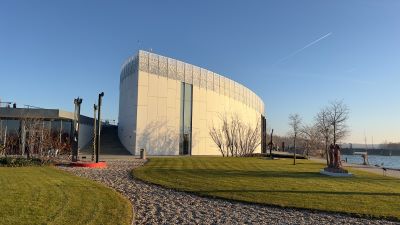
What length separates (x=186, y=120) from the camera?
51000mm

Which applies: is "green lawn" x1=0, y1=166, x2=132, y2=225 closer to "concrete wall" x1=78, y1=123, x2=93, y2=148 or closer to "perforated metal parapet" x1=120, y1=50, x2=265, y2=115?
"perforated metal parapet" x1=120, y1=50, x2=265, y2=115

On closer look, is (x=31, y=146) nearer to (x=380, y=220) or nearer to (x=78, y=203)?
(x=78, y=203)

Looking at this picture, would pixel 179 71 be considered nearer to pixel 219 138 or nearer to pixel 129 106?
pixel 129 106

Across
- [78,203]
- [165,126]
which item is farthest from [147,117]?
[78,203]

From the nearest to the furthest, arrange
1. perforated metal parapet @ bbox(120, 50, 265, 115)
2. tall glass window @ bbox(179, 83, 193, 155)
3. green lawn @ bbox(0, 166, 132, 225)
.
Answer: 1. green lawn @ bbox(0, 166, 132, 225)
2. perforated metal parapet @ bbox(120, 50, 265, 115)
3. tall glass window @ bbox(179, 83, 193, 155)

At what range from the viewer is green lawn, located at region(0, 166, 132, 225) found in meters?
8.33

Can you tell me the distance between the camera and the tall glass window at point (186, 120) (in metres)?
50.4

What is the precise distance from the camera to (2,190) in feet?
39.2

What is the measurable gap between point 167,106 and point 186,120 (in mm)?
3629

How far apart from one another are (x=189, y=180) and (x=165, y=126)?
3214 cm

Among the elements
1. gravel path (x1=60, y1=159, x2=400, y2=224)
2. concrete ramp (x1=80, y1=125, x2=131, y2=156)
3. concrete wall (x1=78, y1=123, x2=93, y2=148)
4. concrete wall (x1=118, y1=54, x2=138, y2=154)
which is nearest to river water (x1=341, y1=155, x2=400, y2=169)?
concrete wall (x1=118, y1=54, x2=138, y2=154)

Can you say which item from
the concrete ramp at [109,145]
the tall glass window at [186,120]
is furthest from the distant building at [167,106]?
the concrete ramp at [109,145]

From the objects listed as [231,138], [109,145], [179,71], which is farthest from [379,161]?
[109,145]

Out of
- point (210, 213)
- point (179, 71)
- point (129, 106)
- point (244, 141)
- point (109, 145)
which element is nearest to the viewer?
point (210, 213)
